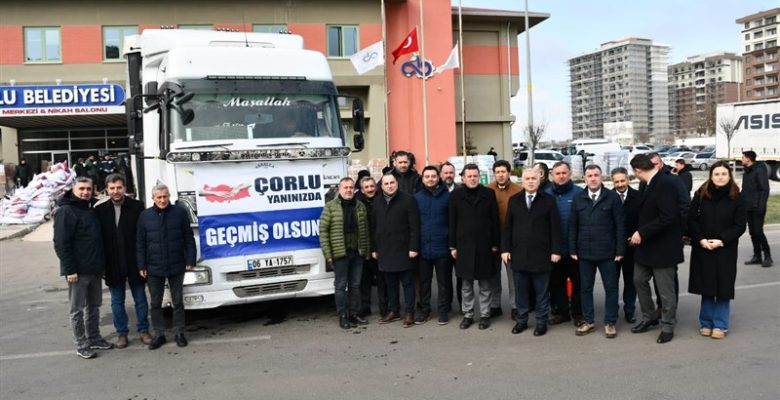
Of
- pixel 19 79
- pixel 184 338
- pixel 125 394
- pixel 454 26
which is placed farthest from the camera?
pixel 454 26

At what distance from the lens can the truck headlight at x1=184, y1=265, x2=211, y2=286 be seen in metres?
6.83

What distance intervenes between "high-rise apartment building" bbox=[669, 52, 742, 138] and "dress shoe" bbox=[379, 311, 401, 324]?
A: 132 meters

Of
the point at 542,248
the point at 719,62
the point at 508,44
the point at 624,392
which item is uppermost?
the point at 719,62

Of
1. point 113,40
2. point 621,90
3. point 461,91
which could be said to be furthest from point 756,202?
point 621,90

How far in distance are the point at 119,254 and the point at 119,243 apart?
4.4 inches

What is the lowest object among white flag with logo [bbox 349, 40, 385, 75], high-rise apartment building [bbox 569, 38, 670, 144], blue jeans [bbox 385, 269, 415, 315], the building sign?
blue jeans [bbox 385, 269, 415, 315]

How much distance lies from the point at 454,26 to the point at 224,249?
3045 cm

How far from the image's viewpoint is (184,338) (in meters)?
6.70

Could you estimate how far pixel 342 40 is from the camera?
30.5 metres

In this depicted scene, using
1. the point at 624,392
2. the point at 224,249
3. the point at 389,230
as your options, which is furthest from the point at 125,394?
the point at 624,392

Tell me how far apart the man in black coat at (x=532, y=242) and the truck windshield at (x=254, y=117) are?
2558 millimetres

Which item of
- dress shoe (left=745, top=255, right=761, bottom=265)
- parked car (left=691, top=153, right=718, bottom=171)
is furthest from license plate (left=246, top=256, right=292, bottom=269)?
parked car (left=691, top=153, right=718, bottom=171)

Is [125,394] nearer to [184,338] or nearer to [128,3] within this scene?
[184,338]

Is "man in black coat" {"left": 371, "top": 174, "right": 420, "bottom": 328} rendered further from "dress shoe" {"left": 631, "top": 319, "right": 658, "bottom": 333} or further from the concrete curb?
the concrete curb
